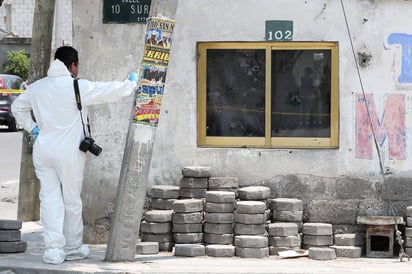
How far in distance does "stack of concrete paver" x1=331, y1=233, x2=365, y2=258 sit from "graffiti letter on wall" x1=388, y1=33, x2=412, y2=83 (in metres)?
1.74

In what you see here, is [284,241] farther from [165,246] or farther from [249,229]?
[165,246]

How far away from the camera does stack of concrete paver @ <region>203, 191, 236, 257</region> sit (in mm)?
8625

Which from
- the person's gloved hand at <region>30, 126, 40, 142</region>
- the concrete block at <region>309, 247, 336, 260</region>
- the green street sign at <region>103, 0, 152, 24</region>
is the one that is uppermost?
the green street sign at <region>103, 0, 152, 24</region>

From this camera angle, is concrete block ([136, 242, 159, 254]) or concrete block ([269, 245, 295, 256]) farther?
concrete block ([269, 245, 295, 256])

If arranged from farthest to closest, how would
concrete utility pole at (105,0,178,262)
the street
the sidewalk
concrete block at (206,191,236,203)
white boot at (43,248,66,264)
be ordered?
1. the street
2. concrete block at (206,191,236,203)
3. concrete utility pole at (105,0,178,262)
4. white boot at (43,248,66,264)
5. the sidewalk

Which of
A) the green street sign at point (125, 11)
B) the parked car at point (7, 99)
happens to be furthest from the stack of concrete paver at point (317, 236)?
the parked car at point (7, 99)

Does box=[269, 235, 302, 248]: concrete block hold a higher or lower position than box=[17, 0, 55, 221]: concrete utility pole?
lower

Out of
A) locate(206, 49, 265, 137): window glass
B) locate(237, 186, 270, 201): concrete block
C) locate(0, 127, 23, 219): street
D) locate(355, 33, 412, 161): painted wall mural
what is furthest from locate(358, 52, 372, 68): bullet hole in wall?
locate(0, 127, 23, 219): street

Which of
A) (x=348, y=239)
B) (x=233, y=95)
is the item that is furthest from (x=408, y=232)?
(x=233, y=95)

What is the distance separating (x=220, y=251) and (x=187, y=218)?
19.5 inches

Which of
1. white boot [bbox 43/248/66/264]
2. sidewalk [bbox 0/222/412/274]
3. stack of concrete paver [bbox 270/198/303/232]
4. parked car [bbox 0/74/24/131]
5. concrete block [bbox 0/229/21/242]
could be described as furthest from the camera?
parked car [bbox 0/74/24/131]

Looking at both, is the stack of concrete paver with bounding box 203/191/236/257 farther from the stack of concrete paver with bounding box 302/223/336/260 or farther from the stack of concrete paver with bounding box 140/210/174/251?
the stack of concrete paver with bounding box 302/223/336/260

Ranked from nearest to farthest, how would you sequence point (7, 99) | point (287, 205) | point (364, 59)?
point (287, 205)
point (364, 59)
point (7, 99)

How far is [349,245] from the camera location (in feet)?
28.9
